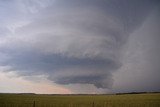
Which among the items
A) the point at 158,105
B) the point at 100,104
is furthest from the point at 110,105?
the point at 158,105

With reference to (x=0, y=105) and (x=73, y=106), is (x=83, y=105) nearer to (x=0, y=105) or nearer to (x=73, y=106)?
(x=73, y=106)

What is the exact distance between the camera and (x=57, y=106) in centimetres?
1844

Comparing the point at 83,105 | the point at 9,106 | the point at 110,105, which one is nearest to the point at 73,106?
the point at 83,105

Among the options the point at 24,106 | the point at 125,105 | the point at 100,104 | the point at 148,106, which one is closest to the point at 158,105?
the point at 148,106

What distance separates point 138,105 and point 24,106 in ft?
22.4

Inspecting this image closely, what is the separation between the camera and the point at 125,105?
1703 cm

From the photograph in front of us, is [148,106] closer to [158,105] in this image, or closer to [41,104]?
[158,105]

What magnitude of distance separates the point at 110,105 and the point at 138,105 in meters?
1.68

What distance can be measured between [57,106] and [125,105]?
441cm

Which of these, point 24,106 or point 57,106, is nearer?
point 24,106

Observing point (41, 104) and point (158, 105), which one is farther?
point (41, 104)

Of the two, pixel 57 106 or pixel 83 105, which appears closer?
pixel 83 105

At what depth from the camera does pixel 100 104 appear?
17547 mm

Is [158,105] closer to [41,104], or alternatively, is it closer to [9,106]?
[41,104]
